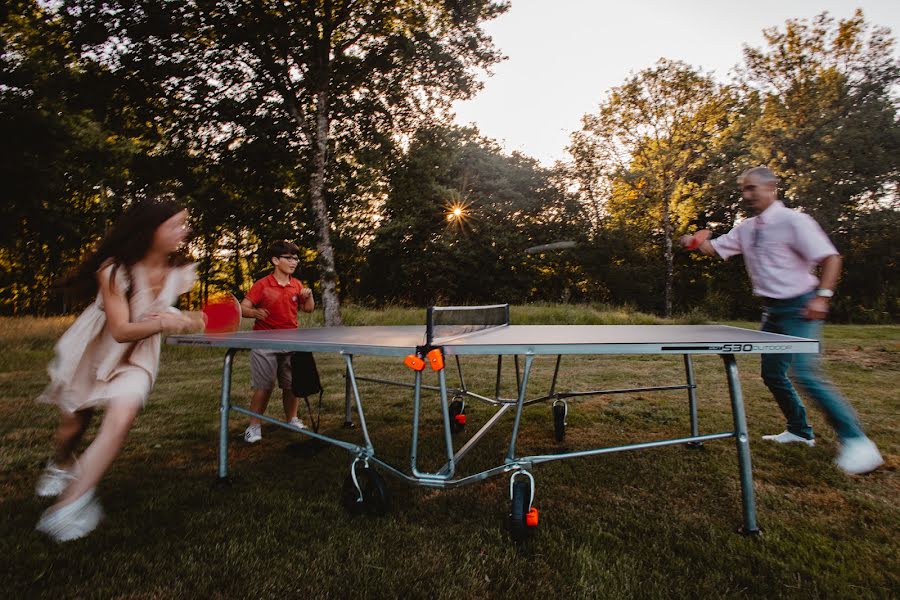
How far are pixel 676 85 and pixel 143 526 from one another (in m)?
21.9

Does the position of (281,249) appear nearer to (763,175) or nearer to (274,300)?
(274,300)

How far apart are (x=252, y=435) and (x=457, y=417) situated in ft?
5.88

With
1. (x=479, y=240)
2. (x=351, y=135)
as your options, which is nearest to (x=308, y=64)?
(x=351, y=135)

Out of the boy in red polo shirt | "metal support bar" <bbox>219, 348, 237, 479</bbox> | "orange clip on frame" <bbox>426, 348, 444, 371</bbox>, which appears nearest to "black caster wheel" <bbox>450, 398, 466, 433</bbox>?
the boy in red polo shirt

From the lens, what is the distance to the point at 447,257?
2995 centimetres

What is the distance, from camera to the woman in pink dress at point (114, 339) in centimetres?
229

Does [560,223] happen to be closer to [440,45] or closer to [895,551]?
[440,45]

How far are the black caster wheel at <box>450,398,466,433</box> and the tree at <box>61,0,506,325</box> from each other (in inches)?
319

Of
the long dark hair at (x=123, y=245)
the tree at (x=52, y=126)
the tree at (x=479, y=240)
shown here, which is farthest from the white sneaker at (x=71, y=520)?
the tree at (x=479, y=240)

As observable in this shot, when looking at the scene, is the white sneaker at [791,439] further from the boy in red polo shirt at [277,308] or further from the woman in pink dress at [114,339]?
the woman in pink dress at [114,339]

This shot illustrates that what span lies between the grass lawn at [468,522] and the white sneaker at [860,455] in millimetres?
108

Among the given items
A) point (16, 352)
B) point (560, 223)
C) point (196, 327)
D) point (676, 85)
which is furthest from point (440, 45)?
point (560, 223)

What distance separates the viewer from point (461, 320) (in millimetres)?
3221

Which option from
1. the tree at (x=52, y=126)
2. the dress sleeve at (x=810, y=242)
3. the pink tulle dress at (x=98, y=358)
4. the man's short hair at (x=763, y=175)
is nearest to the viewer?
the pink tulle dress at (x=98, y=358)
